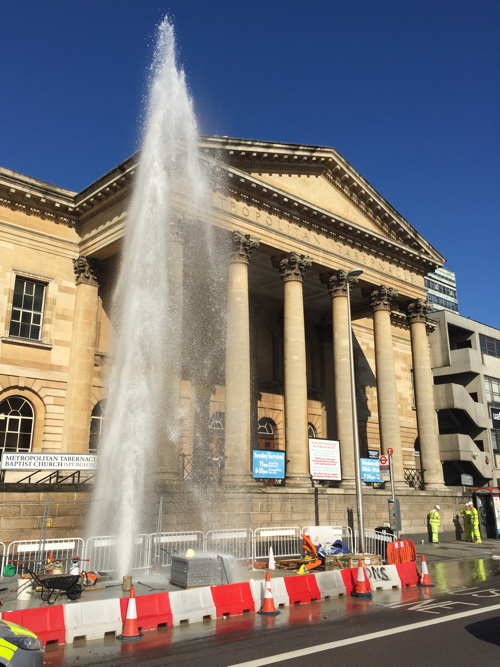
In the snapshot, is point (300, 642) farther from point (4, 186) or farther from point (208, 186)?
point (4, 186)

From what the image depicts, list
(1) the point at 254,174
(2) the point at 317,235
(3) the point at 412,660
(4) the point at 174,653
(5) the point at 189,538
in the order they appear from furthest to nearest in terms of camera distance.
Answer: (2) the point at 317,235 → (1) the point at 254,174 → (5) the point at 189,538 → (4) the point at 174,653 → (3) the point at 412,660

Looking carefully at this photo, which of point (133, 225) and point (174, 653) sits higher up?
point (133, 225)

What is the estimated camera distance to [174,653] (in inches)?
320

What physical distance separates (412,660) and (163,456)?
1374cm

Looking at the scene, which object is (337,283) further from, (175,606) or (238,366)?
(175,606)

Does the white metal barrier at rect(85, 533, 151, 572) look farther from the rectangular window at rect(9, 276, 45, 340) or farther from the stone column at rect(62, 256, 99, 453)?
the rectangular window at rect(9, 276, 45, 340)

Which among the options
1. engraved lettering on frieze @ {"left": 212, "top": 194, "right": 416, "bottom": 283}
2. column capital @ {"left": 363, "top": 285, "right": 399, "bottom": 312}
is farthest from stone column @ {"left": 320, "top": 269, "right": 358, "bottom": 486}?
column capital @ {"left": 363, "top": 285, "right": 399, "bottom": 312}

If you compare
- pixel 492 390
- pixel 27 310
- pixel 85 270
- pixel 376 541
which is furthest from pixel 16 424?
pixel 492 390

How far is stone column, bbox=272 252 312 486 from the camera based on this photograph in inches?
968

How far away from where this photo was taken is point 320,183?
98.3 ft

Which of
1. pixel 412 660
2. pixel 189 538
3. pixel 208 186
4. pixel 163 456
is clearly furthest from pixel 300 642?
pixel 208 186

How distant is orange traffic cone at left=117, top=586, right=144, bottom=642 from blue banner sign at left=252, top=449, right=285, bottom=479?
13.6 meters

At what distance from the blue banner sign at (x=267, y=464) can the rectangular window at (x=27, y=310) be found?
1100cm

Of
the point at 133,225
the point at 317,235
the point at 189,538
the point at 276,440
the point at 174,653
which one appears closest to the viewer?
the point at 174,653
